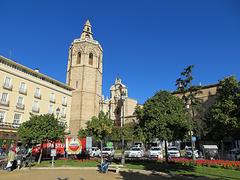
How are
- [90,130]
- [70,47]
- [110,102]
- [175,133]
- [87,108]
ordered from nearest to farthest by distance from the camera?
[175,133]
[90,130]
[87,108]
[70,47]
[110,102]

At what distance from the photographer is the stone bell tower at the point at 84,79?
182ft

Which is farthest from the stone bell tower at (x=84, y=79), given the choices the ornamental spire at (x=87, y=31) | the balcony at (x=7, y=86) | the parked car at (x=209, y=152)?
the parked car at (x=209, y=152)

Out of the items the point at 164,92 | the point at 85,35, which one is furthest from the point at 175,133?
the point at 85,35

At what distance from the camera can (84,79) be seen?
5841 centimetres

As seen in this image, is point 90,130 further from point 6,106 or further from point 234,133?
point 234,133

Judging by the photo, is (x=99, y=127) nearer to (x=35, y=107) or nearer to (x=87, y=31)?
(x=35, y=107)

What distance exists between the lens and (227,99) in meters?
33.4

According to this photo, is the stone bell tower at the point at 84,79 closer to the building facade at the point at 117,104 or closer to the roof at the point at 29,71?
the roof at the point at 29,71

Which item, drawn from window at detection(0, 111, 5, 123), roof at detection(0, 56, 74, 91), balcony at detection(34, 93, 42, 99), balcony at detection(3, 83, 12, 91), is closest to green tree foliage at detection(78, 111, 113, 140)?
window at detection(0, 111, 5, 123)

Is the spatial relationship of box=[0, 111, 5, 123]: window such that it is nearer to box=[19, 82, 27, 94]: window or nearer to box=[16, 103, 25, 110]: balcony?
box=[16, 103, 25, 110]: balcony

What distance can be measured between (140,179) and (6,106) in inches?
1182

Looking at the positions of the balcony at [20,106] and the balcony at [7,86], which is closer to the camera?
the balcony at [7,86]

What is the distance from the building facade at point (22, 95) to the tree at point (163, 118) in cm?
2463

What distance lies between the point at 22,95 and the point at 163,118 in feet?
95.2
